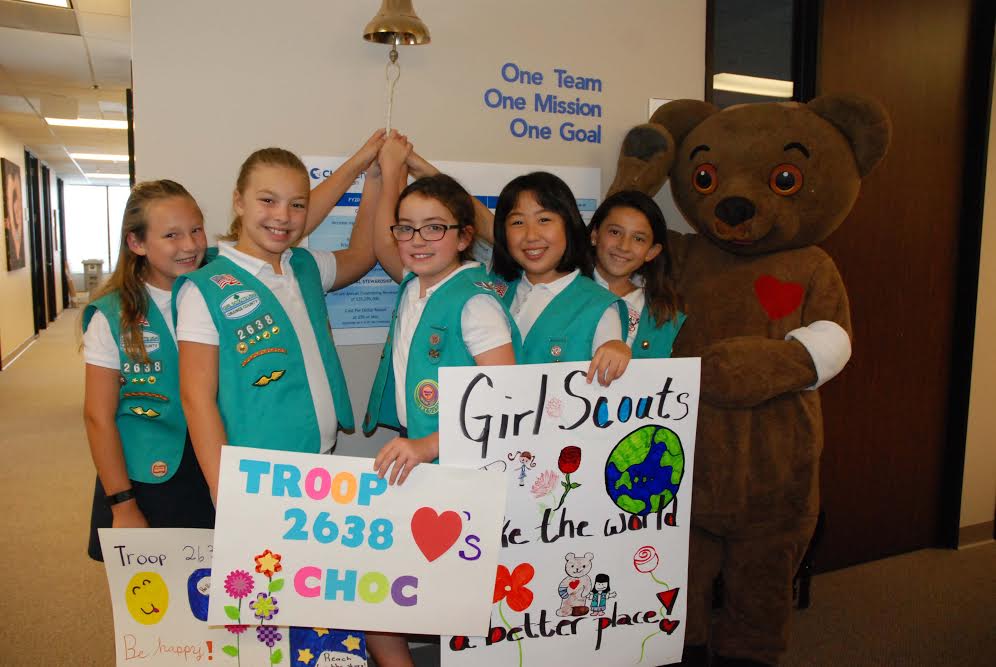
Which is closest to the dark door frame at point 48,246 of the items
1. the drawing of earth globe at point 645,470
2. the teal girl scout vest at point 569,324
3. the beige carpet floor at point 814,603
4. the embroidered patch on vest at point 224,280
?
the beige carpet floor at point 814,603

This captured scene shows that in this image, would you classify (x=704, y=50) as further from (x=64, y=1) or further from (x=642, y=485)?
(x=64, y=1)

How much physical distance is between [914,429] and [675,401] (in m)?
2.06

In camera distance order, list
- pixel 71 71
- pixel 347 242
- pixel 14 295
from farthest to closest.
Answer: pixel 14 295, pixel 71 71, pixel 347 242

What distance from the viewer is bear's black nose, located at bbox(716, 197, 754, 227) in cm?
198

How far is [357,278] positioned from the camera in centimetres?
202

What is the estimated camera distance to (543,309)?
1764mm

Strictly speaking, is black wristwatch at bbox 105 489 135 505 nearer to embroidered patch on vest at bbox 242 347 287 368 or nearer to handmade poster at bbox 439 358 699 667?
embroidered patch on vest at bbox 242 347 287 368

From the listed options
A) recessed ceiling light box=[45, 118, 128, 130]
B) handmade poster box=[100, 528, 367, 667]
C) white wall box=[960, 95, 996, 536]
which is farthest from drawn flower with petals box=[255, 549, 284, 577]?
recessed ceiling light box=[45, 118, 128, 130]

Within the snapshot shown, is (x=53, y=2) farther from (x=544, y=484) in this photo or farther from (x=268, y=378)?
(x=544, y=484)

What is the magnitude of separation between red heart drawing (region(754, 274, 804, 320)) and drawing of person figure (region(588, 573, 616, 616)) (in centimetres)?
92

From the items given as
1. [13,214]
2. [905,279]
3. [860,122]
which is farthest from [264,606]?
[13,214]

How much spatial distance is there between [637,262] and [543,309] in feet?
1.12

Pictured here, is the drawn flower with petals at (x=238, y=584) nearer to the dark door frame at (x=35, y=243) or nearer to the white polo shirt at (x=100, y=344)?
the white polo shirt at (x=100, y=344)

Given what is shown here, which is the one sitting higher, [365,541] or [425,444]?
[425,444]
